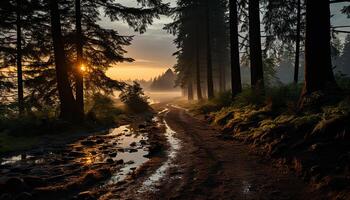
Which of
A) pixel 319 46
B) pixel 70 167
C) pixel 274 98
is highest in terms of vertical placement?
pixel 319 46

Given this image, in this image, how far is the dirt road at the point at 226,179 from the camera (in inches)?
226

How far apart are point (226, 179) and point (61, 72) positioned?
11.8 metres

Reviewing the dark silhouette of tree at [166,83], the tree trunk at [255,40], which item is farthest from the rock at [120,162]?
the dark silhouette of tree at [166,83]

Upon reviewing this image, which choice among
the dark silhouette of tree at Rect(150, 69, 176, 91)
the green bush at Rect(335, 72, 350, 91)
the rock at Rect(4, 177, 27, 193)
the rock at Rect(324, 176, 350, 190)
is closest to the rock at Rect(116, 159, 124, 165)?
the rock at Rect(4, 177, 27, 193)

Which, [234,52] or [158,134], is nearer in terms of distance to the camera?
[158,134]

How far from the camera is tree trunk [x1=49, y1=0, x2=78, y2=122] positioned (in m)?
16.0

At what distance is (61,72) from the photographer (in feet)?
53.2

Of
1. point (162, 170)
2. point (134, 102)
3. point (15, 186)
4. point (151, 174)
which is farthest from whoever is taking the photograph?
point (134, 102)

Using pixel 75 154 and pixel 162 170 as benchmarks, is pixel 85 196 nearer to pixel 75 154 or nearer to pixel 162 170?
pixel 162 170

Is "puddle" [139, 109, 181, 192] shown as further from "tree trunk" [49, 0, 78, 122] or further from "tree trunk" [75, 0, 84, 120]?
"tree trunk" [75, 0, 84, 120]

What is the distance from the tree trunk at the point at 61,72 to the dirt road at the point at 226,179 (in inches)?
335

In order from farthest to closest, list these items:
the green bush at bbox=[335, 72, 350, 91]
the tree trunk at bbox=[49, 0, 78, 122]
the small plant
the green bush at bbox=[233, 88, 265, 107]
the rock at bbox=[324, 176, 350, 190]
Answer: the small plant, the tree trunk at bbox=[49, 0, 78, 122], the green bush at bbox=[233, 88, 265, 107], the green bush at bbox=[335, 72, 350, 91], the rock at bbox=[324, 176, 350, 190]

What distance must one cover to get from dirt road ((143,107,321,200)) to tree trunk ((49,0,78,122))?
851 centimetres

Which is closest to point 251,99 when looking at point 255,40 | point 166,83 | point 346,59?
point 255,40
